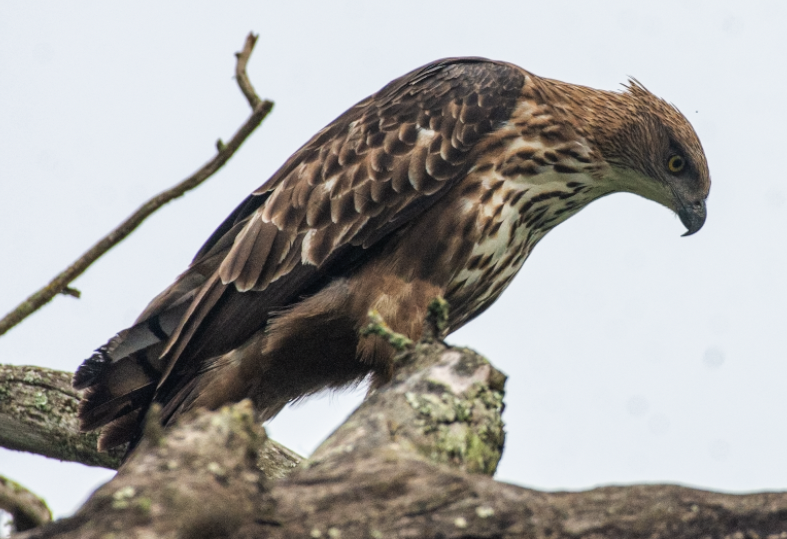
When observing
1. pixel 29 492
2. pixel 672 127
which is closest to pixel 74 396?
pixel 29 492

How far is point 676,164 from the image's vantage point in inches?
241

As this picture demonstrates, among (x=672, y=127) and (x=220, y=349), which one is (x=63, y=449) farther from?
(x=672, y=127)

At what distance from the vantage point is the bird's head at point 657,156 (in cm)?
595

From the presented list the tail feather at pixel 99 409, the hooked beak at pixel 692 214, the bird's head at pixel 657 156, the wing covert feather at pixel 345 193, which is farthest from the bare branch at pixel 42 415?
the hooked beak at pixel 692 214

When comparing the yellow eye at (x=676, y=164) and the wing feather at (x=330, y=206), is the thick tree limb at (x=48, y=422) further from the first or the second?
the yellow eye at (x=676, y=164)

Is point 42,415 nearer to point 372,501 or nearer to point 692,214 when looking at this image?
point 372,501

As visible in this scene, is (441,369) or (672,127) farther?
(672,127)

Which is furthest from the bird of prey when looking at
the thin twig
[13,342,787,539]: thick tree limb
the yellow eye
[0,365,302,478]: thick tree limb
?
[13,342,787,539]: thick tree limb

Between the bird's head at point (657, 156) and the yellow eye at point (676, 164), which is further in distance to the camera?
the yellow eye at point (676, 164)

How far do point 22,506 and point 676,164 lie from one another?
4733 mm

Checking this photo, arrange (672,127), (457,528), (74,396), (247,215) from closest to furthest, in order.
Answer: (457,528) < (74,396) < (247,215) < (672,127)

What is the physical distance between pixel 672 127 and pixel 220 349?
313 cm

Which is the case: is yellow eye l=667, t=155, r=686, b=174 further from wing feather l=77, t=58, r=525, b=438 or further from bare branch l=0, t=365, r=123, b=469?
bare branch l=0, t=365, r=123, b=469

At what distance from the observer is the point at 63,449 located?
5285 millimetres
